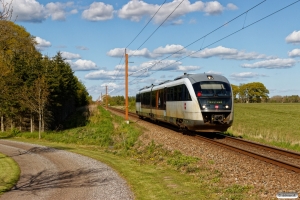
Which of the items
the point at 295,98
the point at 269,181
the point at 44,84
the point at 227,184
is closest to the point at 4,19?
the point at 227,184

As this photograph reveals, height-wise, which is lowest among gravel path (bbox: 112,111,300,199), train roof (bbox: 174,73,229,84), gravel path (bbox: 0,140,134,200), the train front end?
gravel path (bbox: 0,140,134,200)

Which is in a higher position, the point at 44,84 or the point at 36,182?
the point at 44,84

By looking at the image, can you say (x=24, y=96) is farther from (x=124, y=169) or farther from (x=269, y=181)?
(x=269, y=181)

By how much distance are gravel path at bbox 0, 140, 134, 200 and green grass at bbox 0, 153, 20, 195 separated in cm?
20

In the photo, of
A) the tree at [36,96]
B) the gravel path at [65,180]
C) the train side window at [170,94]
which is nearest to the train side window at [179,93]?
the train side window at [170,94]

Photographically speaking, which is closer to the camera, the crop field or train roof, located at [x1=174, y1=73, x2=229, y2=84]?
train roof, located at [x1=174, y1=73, x2=229, y2=84]

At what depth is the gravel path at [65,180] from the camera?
9742mm

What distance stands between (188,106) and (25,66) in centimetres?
2057

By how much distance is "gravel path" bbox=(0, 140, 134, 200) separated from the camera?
9.74 meters

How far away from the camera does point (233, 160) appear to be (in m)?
13.6

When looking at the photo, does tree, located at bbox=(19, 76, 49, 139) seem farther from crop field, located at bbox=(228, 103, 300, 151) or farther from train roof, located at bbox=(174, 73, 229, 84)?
crop field, located at bbox=(228, 103, 300, 151)

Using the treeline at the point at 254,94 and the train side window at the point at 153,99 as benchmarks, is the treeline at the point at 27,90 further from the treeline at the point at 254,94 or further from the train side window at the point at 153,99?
the treeline at the point at 254,94

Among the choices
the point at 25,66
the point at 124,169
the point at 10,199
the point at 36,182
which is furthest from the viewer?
the point at 25,66

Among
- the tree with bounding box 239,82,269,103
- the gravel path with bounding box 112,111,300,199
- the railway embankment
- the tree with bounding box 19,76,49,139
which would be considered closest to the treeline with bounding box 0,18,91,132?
the tree with bounding box 19,76,49,139
